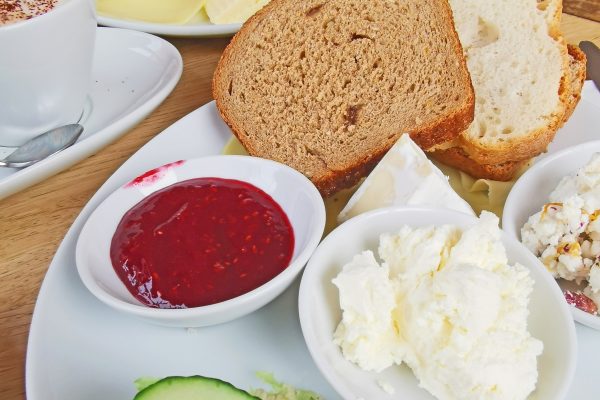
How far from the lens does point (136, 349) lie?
170 cm

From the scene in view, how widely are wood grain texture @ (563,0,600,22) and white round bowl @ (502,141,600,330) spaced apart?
159cm

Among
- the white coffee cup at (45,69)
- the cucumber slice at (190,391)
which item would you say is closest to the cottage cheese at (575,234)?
the cucumber slice at (190,391)

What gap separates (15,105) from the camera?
7.41ft

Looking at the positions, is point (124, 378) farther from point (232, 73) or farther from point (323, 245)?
point (232, 73)

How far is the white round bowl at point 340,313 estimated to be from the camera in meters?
1.48

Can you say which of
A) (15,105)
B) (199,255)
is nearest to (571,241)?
(199,255)

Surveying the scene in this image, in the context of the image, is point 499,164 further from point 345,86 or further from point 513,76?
point 345,86

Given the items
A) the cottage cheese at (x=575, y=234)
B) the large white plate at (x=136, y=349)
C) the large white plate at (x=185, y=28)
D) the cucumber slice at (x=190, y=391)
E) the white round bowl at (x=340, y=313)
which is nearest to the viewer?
the cucumber slice at (x=190, y=391)

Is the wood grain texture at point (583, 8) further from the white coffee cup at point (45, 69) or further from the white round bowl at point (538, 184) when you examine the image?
the white coffee cup at point (45, 69)

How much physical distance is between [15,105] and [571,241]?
6.37ft

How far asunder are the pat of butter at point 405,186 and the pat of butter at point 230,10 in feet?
4.46

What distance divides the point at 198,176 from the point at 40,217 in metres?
0.59

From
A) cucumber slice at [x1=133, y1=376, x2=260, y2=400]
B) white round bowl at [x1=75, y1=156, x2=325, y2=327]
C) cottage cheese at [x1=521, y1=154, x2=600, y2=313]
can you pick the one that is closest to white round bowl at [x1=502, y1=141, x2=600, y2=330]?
cottage cheese at [x1=521, y1=154, x2=600, y2=313]

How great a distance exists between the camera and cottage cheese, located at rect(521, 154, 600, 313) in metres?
1.71
